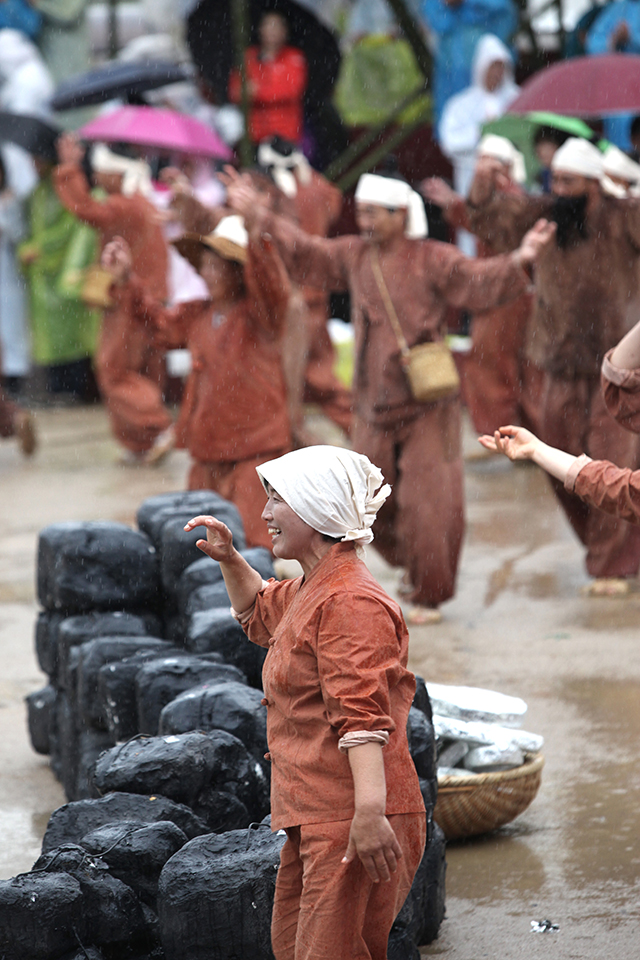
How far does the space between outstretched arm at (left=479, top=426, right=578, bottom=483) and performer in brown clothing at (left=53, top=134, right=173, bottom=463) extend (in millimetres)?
6853

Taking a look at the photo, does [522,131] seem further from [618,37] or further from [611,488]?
[611,488]

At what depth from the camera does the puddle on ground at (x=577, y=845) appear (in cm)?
378

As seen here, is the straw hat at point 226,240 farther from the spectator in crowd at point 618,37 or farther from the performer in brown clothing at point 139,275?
the spectator in crowd at point 618,37

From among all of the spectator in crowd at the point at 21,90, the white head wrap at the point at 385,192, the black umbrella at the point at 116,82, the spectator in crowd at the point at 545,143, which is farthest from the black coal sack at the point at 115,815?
the spectator in crowd at the point at 21,90

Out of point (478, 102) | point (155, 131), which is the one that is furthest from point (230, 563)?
point (478, 102)

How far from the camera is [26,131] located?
1176 centimetres

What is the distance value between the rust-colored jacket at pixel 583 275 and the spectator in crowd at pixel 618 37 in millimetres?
3952

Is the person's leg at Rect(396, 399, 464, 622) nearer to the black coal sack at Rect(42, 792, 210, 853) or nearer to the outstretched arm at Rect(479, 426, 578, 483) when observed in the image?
the outstretched arm at Rect(479, 426, 578, 483)

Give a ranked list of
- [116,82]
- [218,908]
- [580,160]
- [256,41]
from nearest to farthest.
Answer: [218,908]
[580,160]
[116,82]
[256,41]

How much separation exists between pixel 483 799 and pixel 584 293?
11.4 ft

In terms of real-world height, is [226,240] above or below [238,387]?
above

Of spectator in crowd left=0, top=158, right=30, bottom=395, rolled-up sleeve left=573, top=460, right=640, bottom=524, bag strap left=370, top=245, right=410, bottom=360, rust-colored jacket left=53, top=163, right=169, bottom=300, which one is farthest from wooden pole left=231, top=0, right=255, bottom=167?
rolled-up sleeve left=573, top=460, right=640, bottom=524

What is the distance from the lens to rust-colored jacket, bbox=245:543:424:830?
8.59ft

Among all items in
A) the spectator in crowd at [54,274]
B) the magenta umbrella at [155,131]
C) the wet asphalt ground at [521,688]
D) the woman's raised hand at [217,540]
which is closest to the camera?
the woman's raised hand at [217,540]
